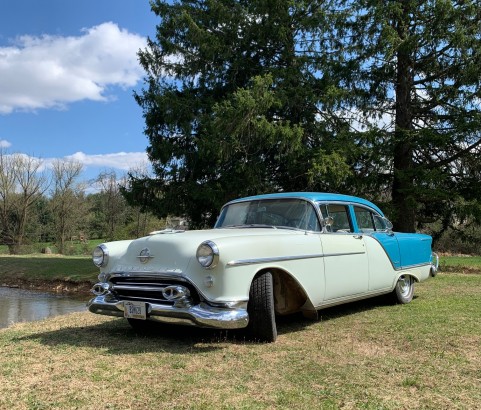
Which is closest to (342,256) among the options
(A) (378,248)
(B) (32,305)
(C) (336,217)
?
(C) (336,217)

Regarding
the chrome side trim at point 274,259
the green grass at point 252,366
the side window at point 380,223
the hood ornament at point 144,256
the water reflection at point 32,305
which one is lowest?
the water reflection at point 32,305

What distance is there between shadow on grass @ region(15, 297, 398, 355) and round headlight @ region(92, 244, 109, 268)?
2.89 ft

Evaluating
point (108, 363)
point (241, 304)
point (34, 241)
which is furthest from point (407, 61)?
point (34, 241)

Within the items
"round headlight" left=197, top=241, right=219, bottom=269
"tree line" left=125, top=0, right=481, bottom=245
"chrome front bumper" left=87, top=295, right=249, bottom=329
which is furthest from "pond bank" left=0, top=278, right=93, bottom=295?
"round headlight" left=197, top=241, right=219, bottom=269

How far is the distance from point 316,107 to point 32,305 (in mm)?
10690

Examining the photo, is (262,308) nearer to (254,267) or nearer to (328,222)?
(254,267)

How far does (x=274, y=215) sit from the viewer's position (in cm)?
617

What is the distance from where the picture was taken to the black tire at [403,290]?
24.7ft

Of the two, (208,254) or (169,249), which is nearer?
(208,254)

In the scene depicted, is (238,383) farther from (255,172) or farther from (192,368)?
(255,172)

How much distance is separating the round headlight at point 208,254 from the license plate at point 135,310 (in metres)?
0.82

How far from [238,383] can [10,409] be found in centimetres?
170

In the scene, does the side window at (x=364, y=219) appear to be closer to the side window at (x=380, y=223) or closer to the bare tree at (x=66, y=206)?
the side window at (x=380, y=223)

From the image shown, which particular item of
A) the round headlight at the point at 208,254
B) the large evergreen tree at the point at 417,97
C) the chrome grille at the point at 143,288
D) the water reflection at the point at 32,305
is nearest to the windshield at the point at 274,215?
the round headlight at the point at 208,254
